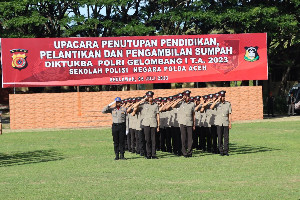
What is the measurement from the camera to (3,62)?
136 feet

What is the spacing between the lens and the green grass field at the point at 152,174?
40.9 feet

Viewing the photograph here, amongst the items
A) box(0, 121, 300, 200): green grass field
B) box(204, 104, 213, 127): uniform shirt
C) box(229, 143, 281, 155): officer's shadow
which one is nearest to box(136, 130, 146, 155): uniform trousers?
box(0, 121, 300, 200): green grass field

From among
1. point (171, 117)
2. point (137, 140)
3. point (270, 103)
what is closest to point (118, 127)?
point (137, 140)

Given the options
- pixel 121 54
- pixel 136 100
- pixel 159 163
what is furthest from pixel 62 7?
pixel 159 163

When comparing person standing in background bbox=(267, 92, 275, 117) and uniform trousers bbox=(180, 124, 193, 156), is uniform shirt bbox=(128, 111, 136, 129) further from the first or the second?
person standing in background bbox=(267, 92, 275, 117)

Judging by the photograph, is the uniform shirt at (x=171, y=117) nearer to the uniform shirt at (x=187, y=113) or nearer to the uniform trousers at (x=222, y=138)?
the uniform shirt at (x=187, y=113)

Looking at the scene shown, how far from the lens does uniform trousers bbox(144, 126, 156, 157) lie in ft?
67.5

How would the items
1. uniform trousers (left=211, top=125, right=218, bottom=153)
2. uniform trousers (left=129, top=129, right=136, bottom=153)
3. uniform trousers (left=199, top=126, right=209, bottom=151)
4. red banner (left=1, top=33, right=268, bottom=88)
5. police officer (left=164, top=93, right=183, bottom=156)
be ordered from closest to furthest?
police officer (left=164, top=93, right=183, bottom=156) < uniform trousers (left=211, top=125, right=218, bottom=153) < uniform trousers (left=199, top=126, right=209, bottom=151) < uniform trousers (left=129, top=129, right=136, bottom=153) < red banner (left=1, top=33, right=268, bottom=88)

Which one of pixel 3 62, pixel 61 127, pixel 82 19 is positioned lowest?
pixel 61 127

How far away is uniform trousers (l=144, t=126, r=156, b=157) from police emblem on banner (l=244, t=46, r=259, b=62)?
2439 cm

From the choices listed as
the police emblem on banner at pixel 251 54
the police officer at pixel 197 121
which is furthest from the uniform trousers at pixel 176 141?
the police emblem on banner at pixel 251 54

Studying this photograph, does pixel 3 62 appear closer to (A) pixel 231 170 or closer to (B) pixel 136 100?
(B) pixel 136 100

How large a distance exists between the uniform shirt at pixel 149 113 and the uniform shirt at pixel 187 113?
90 cm

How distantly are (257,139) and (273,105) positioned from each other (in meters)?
23.0
